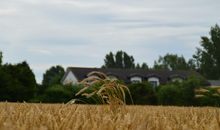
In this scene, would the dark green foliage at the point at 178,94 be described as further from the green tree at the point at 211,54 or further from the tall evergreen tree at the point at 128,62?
the tall evergreen tree at the point at 128,62

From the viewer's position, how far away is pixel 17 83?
132 feet

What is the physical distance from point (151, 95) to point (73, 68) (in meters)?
41.0

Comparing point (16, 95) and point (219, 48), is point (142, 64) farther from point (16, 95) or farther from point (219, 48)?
point (16, 95)

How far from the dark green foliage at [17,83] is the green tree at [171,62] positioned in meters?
83.0

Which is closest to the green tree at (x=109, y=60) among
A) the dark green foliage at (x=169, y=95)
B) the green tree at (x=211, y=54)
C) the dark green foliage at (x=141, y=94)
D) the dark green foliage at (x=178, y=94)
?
the green tree at (x=211, y=54)

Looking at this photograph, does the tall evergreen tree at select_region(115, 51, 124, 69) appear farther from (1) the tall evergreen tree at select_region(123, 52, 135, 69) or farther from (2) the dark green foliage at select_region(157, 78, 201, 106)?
(2) the dark green foliage at select_region(157, 78, 201, 106)

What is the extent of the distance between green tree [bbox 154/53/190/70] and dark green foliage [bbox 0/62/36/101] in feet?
272

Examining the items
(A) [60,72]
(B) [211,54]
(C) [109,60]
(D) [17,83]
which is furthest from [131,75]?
(D) [17,83]

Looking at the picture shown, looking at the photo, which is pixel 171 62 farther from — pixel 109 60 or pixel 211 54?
Answer: pixel 211 54

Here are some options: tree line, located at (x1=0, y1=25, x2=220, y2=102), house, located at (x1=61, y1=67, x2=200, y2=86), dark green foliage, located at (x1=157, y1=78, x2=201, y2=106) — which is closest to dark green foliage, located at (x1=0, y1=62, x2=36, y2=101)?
tree line, located at (x1=0, y1=25, x2=220, y2=102)

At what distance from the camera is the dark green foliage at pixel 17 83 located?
39.8m

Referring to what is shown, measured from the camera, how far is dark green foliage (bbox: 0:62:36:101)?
39819 millimetres

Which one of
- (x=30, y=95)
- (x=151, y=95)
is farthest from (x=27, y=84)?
(x=151, y=95)

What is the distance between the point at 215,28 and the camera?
302ft
